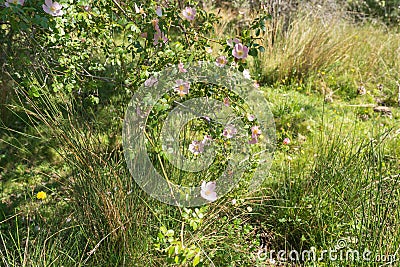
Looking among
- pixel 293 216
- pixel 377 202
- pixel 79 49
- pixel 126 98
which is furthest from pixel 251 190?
pixel 79 49

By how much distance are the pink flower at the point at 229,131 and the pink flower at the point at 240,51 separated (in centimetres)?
34

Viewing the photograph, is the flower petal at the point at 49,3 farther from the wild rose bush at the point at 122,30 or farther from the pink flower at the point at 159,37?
the pink flower at the point at 159,37

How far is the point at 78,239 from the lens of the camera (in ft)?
6.43

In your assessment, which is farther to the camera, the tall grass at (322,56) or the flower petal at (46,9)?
the tall grass at (322,56)

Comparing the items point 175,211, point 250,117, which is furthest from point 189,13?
point 175,211

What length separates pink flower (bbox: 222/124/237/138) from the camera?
203 centimetres

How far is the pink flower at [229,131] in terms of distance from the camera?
6.66 feet

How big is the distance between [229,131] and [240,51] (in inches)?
15.1

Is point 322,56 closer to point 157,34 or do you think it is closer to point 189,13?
point 189,13

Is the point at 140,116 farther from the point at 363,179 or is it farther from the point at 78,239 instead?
the point at 363,179

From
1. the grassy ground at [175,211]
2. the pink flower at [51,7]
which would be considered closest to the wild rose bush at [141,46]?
the pink flower at [51,7]

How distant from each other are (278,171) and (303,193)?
1.30 ft

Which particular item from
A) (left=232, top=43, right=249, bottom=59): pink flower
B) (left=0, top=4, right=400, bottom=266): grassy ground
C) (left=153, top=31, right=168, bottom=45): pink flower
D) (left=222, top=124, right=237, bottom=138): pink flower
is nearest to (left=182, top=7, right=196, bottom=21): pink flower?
(left=153, top=31, right=168, bottom=45): pink flower

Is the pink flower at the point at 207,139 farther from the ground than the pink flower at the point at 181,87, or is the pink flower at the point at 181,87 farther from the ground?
the pink flower at the point at 181,87
